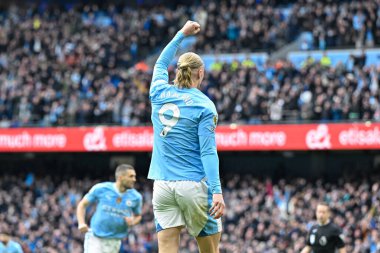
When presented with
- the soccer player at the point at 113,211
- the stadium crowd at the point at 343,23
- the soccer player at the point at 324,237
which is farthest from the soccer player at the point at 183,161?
the stadium crowd at the point at 343,23

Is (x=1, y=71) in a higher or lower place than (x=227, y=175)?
higher

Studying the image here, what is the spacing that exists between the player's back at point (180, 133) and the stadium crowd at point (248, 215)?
13.3m

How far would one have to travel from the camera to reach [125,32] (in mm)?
32062

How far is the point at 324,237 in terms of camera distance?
11.8 meters

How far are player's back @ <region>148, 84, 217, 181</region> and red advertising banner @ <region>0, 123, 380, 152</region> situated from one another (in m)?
17.0

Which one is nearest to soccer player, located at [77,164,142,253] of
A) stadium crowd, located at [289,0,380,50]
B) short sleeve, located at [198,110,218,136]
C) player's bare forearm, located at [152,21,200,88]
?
player's bare forearm, located at [152,21,200,88]

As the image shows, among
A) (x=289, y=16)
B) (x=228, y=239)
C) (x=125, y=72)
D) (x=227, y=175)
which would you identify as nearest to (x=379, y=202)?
(x=228, y=239)

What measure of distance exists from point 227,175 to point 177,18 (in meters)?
7.19

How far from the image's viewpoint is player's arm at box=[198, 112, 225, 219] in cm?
659

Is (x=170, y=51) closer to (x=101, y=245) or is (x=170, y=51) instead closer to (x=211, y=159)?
(x=211, y=159)

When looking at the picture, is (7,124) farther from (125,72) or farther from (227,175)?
(227,175)

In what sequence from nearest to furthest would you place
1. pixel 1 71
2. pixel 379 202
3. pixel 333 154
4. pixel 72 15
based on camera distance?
pixel 379 202, pixel 333 154, pixel 1 71, pixel 72 15

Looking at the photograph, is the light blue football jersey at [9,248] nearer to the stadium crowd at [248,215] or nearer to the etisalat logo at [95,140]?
the stadium crowd at [248,215]

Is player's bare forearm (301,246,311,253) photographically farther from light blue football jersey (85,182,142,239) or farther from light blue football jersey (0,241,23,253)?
light blue football jersey (0,241,23,253)
